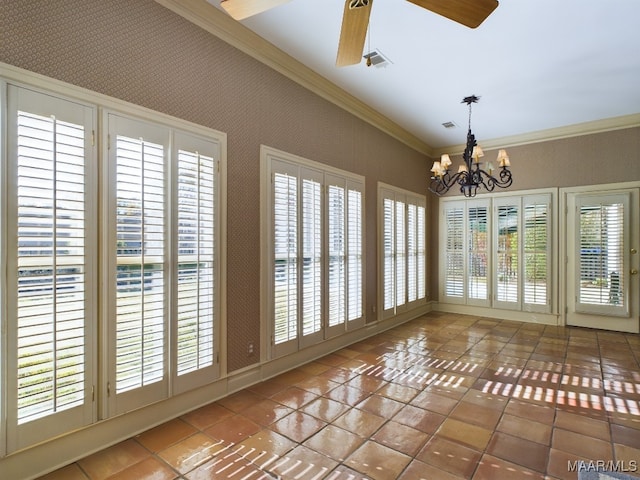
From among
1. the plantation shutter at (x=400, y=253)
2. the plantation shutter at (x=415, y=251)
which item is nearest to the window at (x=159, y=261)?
the plantation shutter at (x=400, y=253)

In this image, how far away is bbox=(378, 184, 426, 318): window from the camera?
5.27 meters

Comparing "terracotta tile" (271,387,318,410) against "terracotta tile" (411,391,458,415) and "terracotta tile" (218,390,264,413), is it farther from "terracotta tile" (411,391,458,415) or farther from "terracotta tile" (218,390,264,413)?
"terracotta tile" (411,391,458,415)

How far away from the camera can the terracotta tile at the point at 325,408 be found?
2.67 meters

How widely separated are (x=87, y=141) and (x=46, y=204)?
468mm

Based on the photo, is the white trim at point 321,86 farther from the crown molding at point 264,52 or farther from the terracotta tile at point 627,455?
the terracotta tile at point 627,455

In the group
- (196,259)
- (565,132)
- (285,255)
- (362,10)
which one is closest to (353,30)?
(362,10)

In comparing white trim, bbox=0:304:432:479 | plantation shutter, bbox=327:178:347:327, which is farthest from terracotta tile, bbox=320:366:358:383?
plantation shutter, bbox=327:178:347:327

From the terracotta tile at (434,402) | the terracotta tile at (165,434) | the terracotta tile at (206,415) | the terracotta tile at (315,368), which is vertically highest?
the terracotta tile at (165,434)

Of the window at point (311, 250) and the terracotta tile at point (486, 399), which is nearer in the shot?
the terracotta tile at point (486, 399)

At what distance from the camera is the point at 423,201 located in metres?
6.53

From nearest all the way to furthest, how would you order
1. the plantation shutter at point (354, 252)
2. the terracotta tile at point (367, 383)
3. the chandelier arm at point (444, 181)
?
the terracotta tile at point (367, 383)
the chandelier arm at point (444, 181)
the plantation shutter at point (354, 252)

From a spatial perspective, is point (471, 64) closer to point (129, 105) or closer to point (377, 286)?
point (377, 286)

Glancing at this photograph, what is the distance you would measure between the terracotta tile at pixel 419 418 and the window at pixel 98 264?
1591mm

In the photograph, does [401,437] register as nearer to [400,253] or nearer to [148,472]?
[148,472]
